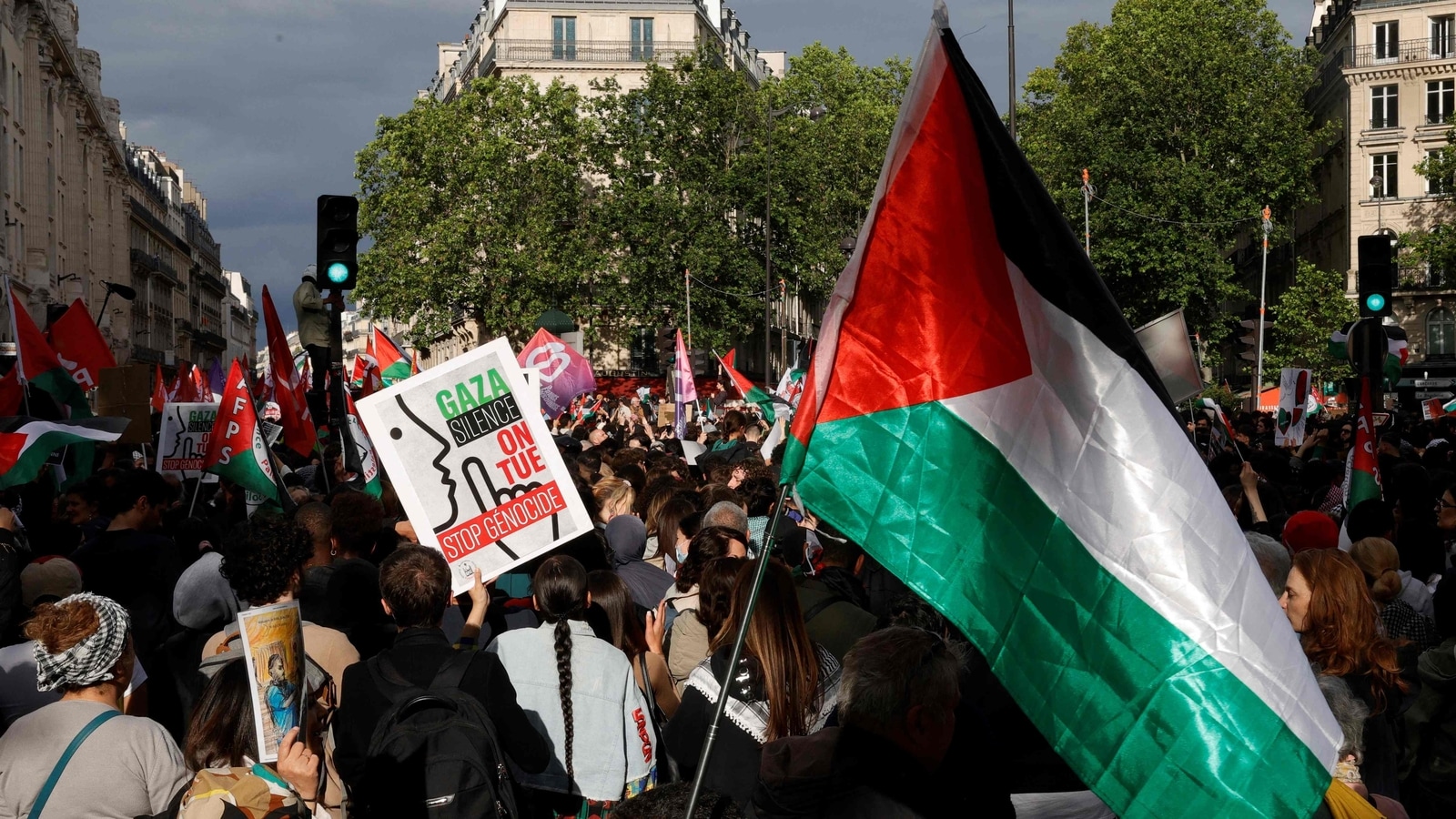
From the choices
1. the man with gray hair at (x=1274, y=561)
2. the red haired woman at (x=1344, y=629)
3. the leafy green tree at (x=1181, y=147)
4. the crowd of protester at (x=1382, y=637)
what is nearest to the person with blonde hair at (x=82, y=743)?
the crowd of protester at (x=1382, y=637)

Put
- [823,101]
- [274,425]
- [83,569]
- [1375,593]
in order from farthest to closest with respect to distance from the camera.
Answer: [823,101], [274,425], [83,569], [1375,593]

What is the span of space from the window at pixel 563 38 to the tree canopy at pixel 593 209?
11.2m

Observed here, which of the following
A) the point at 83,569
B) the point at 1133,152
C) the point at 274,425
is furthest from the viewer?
the point at 1133,152

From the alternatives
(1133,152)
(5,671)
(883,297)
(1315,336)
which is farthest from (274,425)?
(1315,336)

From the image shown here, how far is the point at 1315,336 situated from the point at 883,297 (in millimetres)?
53137

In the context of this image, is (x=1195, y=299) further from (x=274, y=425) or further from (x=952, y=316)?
(x=952, y=316)

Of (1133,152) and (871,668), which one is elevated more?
(1133,152)

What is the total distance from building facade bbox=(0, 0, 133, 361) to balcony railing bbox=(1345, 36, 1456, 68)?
4530 cm

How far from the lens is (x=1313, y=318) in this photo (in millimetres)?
53688

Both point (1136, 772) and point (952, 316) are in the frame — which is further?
point (952, 316)

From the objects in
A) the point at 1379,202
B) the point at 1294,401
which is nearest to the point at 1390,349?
the point at 1294,401

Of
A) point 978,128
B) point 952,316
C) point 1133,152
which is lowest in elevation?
point 952,316

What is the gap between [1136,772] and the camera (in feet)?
10.2

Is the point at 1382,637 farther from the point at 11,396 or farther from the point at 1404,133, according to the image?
the point at 1404,133
